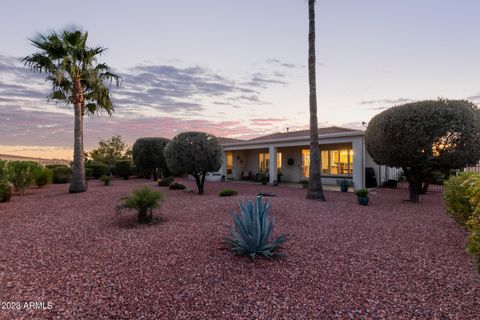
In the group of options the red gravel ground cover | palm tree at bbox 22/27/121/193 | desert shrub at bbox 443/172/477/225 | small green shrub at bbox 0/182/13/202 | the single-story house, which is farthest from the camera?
the single-story house

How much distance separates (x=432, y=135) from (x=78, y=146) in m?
16.3

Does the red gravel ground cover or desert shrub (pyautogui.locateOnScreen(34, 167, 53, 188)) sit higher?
desert shrub (pyautogui.locateOnScreen(34, 167, 53, 188))

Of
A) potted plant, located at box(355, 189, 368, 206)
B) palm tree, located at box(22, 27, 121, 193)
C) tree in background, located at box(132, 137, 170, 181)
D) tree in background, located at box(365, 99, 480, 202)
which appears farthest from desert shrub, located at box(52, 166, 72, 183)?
tree in background, located at box(365, 99, 480, 202)

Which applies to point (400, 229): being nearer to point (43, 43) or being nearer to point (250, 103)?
point (250, 103)

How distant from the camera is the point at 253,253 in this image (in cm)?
416

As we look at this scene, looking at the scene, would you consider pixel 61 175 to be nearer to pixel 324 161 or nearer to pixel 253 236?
pixel 324 161

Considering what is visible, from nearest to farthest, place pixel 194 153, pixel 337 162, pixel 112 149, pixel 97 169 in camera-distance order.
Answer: pixel 194 153
pixel 337 162
pixel 97 169
pixel 112 149

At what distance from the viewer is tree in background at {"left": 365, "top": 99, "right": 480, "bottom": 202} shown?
348 inches

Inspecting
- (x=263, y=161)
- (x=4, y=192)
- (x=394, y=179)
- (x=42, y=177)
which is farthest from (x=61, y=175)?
(x=394, y=179)

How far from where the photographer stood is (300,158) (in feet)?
60.3

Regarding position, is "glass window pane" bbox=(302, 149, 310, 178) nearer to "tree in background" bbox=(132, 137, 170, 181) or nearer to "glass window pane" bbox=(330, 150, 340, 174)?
"glass window pane" bbox=(330, 150, 340, 174)

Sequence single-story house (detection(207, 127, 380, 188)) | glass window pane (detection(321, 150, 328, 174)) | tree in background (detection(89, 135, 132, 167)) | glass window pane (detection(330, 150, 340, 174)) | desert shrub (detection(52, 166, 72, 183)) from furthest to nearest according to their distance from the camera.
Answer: tree in background (detection(89, 135, 132, 167)) → desert shrub (detection(52, 166, 72, 183)) → glass window pane (detection(321, 150, 328, 174)) → glass window pane (detection(330, 150, 340, 174)) → single-story house (detection(207, 127, 380, 188))

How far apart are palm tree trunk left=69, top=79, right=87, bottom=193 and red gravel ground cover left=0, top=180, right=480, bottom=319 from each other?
22.7 ft

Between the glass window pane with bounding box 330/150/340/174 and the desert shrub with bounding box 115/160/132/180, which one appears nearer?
the glass window pane with bounding box 330/150/340/174
